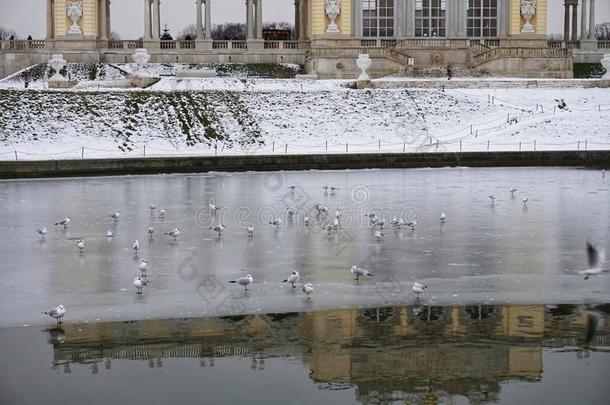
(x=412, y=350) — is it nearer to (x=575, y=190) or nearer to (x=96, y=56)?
(x=575, y=190)

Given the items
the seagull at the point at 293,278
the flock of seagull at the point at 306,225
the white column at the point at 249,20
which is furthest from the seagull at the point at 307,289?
the white column at the point at 249,20

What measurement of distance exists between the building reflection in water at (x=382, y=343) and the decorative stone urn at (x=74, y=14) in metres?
65.9

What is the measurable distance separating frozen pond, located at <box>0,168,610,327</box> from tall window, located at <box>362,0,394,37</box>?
1461 inches

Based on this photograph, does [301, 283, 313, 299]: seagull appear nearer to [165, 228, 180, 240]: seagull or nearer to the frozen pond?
the frozen pond

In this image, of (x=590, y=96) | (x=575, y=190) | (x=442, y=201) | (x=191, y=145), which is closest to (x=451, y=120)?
(x=590, y=96)

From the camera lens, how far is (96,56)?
82.1 m

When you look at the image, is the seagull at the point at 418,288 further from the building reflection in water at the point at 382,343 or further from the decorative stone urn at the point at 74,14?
the decorative stone urn at the point at 74,14

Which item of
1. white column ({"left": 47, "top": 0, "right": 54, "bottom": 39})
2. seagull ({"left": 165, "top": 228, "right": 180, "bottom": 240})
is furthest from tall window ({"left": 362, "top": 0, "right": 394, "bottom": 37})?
seagull ({"left": 165, "top": 228, "right": 180, "bottom": 240})

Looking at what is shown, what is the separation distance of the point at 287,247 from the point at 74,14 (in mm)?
58409

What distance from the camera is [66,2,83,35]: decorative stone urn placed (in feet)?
268

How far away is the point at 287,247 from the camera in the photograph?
92.6 ft

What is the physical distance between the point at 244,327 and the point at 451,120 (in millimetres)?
48765

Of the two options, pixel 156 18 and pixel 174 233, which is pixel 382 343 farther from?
pixel 156 18

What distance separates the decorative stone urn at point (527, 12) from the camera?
270 feet
